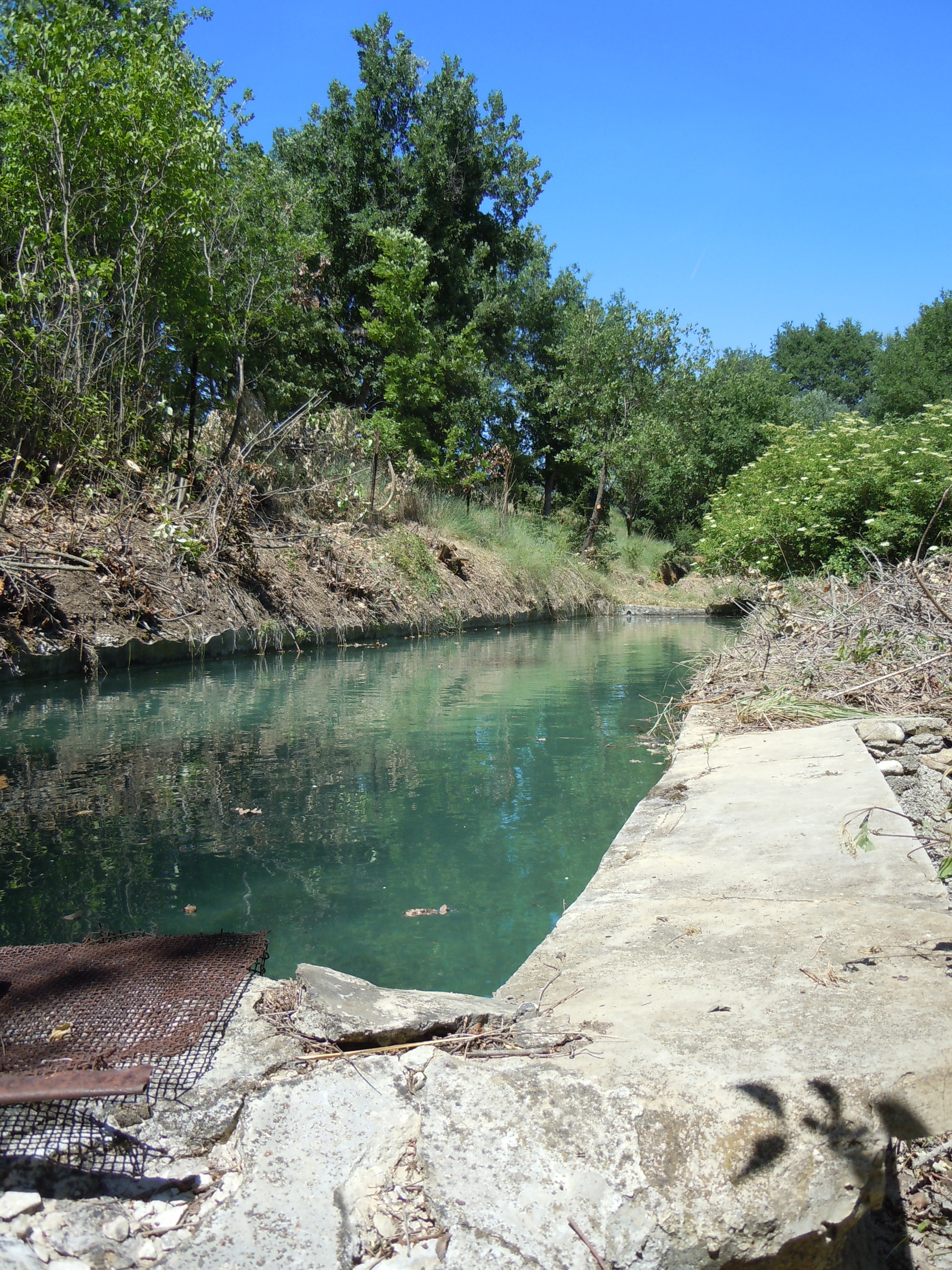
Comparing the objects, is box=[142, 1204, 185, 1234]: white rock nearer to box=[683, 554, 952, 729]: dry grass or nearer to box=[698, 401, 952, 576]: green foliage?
box=[683, 554, 952, 729]: dry grass

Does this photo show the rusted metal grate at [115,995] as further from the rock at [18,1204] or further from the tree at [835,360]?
the tree at [835,360]

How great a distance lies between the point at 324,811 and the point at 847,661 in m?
4.06

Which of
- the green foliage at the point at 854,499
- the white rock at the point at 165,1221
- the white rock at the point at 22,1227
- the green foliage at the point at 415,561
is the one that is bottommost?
the white rock at the point at 165,1221

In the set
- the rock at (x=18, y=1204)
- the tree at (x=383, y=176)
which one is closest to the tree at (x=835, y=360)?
the tree at (x=383, y=176)

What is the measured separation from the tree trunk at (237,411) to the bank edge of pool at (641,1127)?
11.6 m

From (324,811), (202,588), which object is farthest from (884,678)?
(202,588)

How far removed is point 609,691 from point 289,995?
25.8 ft

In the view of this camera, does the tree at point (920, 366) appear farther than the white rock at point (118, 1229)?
Yes

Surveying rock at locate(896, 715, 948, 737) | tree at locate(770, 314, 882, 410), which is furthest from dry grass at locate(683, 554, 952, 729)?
tree at locate(770, 314, 882, 410)

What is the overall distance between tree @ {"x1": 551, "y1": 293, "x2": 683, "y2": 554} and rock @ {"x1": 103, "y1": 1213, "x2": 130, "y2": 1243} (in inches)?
996

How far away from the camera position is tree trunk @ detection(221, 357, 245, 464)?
12.7m

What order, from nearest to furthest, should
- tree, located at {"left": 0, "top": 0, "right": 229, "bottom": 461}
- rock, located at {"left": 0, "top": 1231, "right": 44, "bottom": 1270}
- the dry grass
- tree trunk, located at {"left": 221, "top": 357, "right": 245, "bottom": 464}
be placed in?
rock, located at {"left": 0, "top": 1231, "right": 44, "bottom": 1270} → the dry grass → tree, located at {"left": 0, "top": 0, "right": 229, "bottom": 461} → tree trunk, located at {"left": 221, "top": 357, "right": 245, "bottom": 464}

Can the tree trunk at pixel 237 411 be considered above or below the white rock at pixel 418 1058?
above

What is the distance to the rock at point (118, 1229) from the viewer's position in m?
1.54
